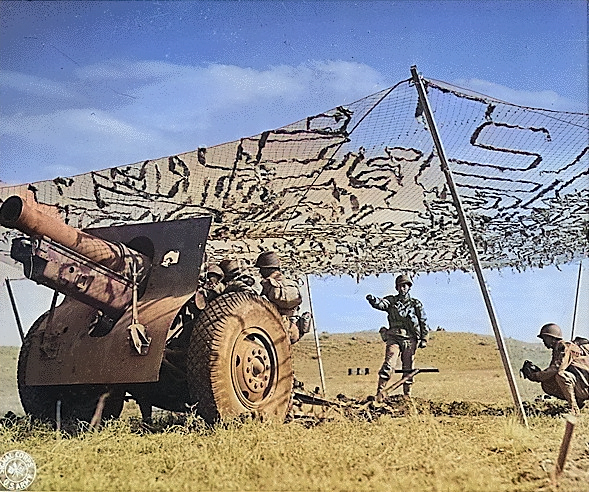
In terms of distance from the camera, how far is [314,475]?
3.03 m

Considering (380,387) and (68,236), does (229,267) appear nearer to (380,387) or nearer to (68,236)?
(68,236)

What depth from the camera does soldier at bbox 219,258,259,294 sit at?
5195 mm

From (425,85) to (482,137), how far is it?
74 centimetres

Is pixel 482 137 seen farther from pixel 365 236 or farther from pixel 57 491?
pixel 57 491

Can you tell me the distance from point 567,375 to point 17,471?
13.4ft

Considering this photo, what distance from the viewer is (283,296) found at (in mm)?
5355

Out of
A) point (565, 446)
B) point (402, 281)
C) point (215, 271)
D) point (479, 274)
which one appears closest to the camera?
point (565, 446)

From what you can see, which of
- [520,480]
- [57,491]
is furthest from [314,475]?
[57,491]

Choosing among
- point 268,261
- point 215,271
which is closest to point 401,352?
point 268,261

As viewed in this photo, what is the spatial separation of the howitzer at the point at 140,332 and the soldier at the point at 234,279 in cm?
27

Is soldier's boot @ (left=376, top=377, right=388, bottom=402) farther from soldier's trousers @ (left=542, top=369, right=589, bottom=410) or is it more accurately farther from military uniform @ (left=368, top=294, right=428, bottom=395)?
soldier's trousers @ (left=542, top=369, right=589, bottom=410)

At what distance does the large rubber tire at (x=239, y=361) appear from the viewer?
4.44m

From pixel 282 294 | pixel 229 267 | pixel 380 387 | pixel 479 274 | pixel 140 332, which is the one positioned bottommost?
pixel 380 387

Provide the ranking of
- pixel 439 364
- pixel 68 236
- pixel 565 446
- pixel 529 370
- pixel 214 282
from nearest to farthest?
pixel 565 446 → pixel 68 236 → pixel 214 282 → pixel 529 370 → pixel 439 364
